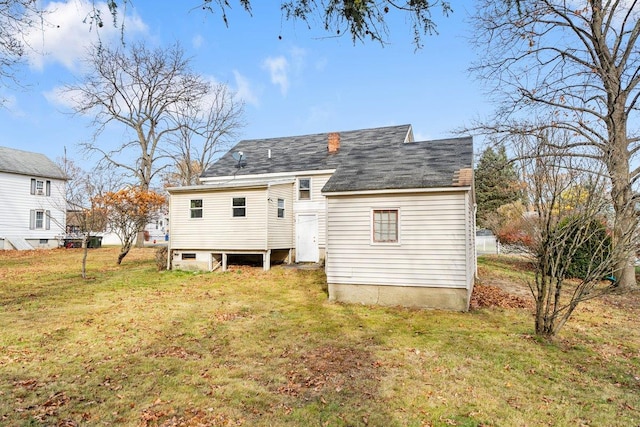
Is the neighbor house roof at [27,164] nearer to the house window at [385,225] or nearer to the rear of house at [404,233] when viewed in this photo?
the rear of house at [404,233]

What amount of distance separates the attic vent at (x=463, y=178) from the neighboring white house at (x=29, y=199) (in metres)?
27.0

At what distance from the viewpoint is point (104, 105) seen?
30.6 metres

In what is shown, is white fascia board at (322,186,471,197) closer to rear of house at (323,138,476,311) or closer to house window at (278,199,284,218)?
rear of house at (323,138,476,311)

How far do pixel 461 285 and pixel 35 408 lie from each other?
8.86 meters

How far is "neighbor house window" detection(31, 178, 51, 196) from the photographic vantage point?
94.8 ft

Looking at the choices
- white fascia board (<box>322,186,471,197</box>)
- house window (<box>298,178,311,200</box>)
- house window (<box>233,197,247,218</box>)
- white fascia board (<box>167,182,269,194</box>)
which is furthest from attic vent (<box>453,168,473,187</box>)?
house window (<box>298,178,311,200</box>)

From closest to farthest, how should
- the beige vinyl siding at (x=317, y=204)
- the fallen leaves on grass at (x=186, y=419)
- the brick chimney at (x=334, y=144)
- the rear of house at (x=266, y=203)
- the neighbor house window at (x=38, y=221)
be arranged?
1. the fallen leaves on grass at (x=186, y=419)
2. the rear of house at (x=266, y=203)
3. the beige vinyl siding at (x=317, y=204)
4. the brick chimney at (x=334, y=144)
5. the neighbor house window at (x=38, y=221)

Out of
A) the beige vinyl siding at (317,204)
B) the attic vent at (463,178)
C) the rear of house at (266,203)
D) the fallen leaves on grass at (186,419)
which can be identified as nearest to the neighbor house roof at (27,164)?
the rear of house at (266,203)

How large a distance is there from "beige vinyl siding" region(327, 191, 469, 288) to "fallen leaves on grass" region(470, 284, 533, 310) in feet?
5.17

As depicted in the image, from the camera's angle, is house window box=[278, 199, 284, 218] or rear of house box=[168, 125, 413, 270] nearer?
rear of house box=[168, 125, 413, 270]

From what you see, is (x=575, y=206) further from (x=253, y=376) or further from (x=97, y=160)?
(x=97, y=160)

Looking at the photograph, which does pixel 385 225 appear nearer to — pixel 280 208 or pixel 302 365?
pixel 302 365

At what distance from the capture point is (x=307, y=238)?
18953 millimetres

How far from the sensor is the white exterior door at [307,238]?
61.7 feet
